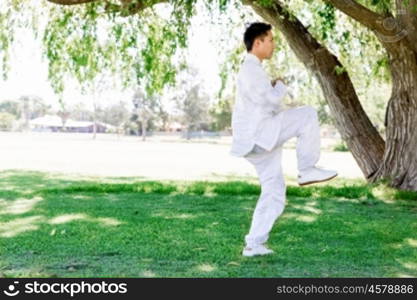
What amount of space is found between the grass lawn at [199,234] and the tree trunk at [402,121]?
0.61m

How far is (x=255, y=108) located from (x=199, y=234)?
6.36 feet

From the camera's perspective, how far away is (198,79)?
75.9 m

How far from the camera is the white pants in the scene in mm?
4875

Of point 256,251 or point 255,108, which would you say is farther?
point 256,251

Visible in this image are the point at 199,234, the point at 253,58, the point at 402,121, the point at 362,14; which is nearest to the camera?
the point at 253,58

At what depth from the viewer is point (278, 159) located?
511 centimetres

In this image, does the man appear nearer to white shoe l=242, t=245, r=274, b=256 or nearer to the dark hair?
the dark hair

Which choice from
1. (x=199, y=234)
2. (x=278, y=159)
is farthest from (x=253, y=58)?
(x=199, y=234)

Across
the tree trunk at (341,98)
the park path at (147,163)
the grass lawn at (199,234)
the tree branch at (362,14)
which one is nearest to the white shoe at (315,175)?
the grass lawn at (199,234)

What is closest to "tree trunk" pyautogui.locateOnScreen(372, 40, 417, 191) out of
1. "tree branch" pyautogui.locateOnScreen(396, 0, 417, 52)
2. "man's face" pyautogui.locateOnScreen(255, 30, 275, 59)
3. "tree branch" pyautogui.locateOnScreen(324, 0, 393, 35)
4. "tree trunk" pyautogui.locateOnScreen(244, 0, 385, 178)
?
"tree branch" pyautogui.locateOnScreen(396, 0, 417, 52)

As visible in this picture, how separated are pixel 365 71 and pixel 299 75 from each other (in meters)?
2.81

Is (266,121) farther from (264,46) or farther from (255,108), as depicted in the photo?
(264,46)

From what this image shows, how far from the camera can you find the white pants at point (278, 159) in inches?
192

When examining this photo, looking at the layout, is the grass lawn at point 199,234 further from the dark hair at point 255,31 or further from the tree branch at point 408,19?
the tree branch at point 408,19
